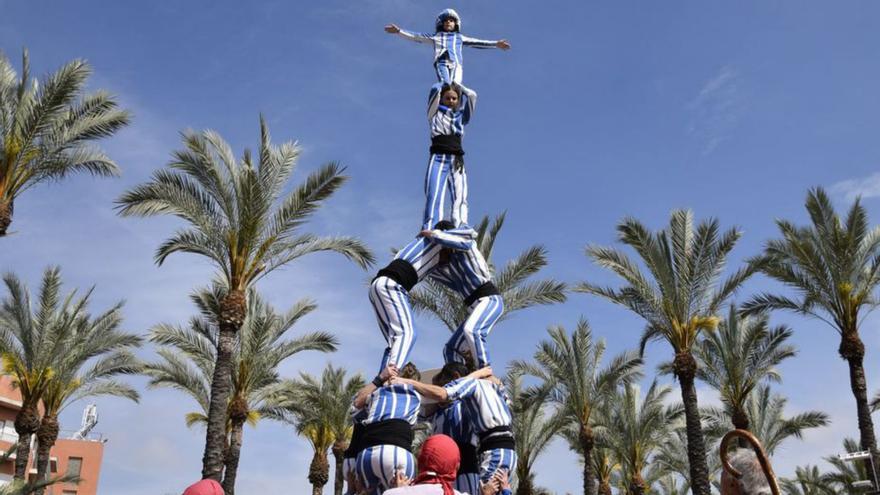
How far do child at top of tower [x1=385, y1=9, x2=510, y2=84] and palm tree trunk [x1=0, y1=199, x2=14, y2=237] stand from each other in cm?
1005

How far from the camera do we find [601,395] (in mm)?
24656

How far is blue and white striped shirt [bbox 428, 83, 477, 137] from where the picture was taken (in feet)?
22.9

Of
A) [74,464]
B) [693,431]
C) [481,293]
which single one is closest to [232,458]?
[693,431]

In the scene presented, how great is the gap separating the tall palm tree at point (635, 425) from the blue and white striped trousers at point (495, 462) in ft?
75.2

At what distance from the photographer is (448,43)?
300 inches

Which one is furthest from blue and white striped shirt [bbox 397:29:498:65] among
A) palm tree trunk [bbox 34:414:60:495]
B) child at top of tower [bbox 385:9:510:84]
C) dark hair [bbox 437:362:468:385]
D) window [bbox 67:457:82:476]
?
window [bbox 67:457:82:476]

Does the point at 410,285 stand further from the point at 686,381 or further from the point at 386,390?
the point at 686,381

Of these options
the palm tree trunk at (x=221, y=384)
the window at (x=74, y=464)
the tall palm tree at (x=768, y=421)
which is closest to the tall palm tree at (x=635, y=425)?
the tall palm tree at (x=768, y=421)

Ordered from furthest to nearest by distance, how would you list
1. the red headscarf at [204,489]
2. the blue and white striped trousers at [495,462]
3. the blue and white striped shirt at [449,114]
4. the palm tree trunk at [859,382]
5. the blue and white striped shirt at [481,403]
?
the palm tree trunk at [859,382]
the blue and white striped shirt at [449,114]
the blue and white striped shirt at [481,403]
the blue and white striped trousers at [495,462]
the red headscarf at [204,489]

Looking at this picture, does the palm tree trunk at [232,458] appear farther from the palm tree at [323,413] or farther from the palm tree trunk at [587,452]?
the palm tree trunk at [587,452]

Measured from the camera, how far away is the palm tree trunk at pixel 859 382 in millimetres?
18219

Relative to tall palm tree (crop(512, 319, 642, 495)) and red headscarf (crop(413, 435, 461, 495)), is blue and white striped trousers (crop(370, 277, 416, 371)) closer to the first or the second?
red headscarf (crop(413, 435, 461, 495))

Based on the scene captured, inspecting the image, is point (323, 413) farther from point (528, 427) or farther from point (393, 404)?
point (393, 404)

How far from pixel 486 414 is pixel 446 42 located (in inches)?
143
